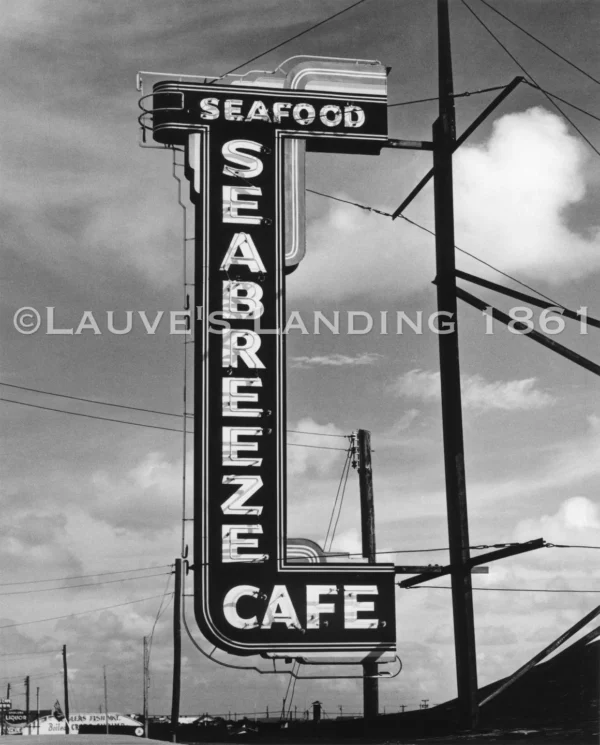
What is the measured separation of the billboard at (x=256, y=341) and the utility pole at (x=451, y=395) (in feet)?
4.04

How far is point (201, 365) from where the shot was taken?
18.7m

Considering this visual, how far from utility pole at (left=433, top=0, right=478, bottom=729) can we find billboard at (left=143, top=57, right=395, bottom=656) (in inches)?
48.5

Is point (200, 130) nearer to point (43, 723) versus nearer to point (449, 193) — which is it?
point (449, 193)

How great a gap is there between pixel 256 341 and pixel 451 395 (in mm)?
3645

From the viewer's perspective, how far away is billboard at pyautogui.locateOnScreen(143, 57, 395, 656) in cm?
1780

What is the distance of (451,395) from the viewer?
Answer: 18.4 m

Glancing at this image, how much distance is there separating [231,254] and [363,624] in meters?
7.10

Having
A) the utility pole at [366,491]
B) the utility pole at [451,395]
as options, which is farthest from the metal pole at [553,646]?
the utility pole at [366,491]

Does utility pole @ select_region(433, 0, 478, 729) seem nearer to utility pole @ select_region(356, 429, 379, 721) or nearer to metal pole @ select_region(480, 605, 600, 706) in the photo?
metal pole @ select_region(480, 605, 600, 706)

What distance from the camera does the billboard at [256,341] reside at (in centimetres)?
1780

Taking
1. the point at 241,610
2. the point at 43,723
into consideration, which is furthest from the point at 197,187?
the point at 43,723

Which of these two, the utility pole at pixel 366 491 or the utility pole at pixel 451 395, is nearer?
the utility pole at pixel 451 395

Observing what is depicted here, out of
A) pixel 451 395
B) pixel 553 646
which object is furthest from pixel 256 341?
pixel 553 646

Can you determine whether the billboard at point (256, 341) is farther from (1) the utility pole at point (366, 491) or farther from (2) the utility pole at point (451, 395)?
(1) the utility pole at point (366, 491)
